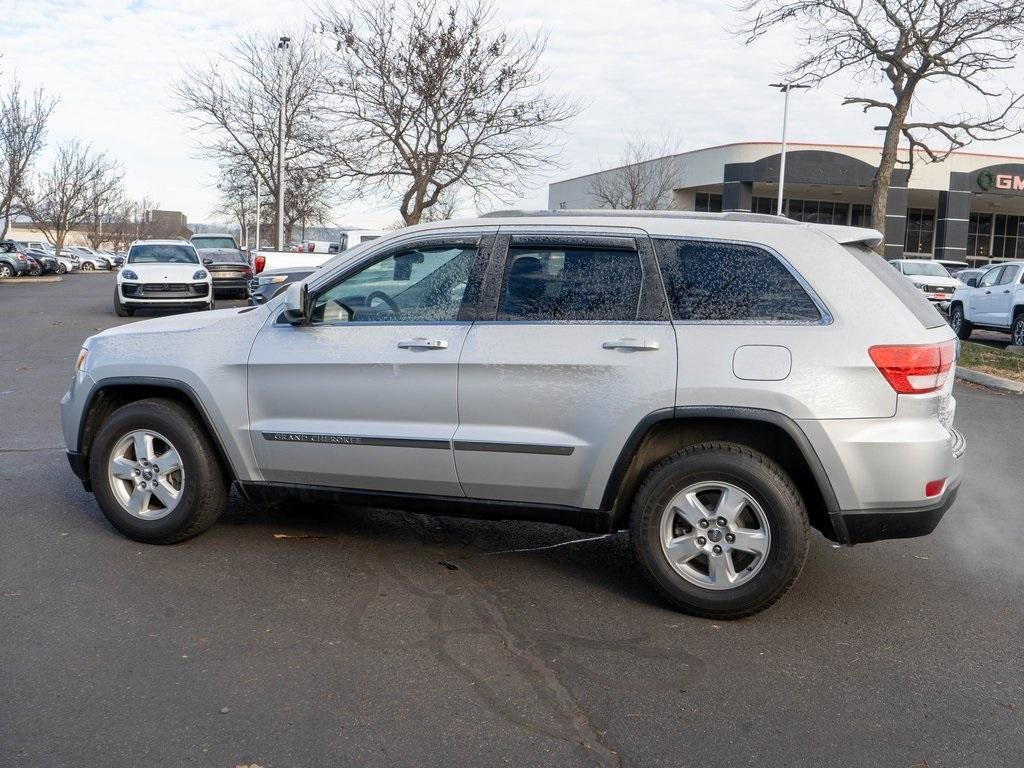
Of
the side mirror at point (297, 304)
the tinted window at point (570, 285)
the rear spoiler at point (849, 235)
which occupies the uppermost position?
the rear spoiler at point (849, 235)

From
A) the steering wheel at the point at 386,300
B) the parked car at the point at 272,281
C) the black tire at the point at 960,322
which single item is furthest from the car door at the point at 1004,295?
the steering wheel at the point at 386,300

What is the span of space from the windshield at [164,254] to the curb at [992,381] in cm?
1612

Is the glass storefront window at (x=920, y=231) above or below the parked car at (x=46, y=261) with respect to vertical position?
above

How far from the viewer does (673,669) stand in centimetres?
407

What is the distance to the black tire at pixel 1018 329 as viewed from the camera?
60.1 feet

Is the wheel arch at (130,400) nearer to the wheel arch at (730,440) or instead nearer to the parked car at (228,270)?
the wheel arch at (730,440)

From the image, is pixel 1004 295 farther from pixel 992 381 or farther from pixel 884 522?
pixel 884 522

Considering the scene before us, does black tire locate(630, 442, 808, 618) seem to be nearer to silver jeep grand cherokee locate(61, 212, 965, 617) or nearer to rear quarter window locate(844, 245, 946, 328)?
silver jeep grand cherokee locate(61, 212, 965, 617)

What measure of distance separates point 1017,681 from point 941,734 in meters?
0.66

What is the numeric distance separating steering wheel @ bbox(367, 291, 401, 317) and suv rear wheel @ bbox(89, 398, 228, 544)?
115cm

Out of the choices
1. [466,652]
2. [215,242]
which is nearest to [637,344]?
[466,652]

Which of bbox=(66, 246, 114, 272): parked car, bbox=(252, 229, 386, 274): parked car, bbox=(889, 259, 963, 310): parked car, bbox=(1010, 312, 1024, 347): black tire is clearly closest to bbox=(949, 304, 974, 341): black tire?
bbox=(889, 259, 963, 310): parked car

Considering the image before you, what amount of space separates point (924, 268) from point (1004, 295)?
22.3 ft

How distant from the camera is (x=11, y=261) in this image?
4653cm
